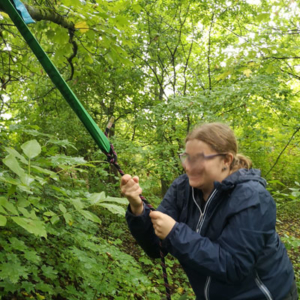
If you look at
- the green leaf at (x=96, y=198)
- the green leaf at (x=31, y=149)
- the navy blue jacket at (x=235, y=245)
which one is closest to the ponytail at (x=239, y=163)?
the navy blue jacket at (x=235, y=245)

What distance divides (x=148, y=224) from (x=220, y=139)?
2.04ft

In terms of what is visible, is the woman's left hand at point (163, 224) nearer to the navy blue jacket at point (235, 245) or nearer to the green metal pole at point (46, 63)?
the navy blue jacket at point (235, 245)

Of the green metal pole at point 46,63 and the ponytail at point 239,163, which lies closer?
the green metal pole at point 46,63

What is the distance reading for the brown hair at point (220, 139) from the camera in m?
1.43

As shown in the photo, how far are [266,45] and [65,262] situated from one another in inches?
138

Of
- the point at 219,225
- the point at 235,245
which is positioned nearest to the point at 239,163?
the point at 219,225

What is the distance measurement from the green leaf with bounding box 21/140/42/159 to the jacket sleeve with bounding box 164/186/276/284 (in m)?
0.69

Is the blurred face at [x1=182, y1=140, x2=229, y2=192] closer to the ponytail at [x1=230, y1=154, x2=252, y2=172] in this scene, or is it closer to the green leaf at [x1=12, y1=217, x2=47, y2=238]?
the ponytail at [x1=230, y1=154, x2=252, y2=172]

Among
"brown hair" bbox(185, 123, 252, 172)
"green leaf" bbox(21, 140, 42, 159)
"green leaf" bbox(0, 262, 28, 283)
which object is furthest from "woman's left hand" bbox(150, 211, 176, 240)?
"green leaf" bbox(0, 262, 28, 283)

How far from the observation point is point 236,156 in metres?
1.54

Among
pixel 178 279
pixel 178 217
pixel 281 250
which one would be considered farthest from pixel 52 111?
pixel 281 250

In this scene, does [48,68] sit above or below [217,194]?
above

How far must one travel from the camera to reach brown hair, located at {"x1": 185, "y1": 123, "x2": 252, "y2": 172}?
4.68 ft

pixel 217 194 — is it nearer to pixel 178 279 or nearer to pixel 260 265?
pixel 260 265
